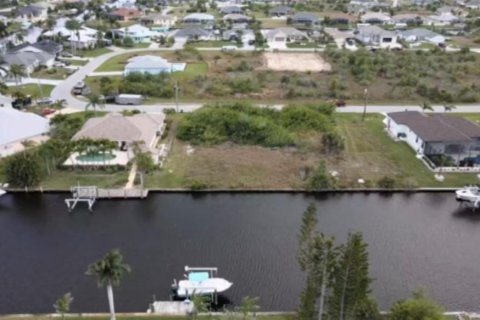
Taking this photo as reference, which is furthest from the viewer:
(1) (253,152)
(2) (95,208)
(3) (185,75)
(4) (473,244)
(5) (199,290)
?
(3) (185,75)

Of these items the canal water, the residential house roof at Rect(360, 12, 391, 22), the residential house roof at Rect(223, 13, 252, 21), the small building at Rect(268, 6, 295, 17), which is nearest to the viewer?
the canal water

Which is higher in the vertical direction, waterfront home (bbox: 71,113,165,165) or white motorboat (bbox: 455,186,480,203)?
waterfront home (bbox: 71,113,165,165)

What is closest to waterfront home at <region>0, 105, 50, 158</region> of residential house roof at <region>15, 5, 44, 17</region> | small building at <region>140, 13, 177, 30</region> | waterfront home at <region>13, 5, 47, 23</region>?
small building at <region>140, 13, 177, 30</region>

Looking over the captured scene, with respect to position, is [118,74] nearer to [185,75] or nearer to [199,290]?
[185,75]

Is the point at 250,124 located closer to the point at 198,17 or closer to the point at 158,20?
the point at 158,20

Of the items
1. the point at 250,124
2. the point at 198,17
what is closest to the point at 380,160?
the point at 250,124

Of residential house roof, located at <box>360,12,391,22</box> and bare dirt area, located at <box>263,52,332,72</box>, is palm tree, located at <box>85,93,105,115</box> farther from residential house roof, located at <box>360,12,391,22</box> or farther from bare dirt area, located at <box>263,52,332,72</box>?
residential house roof, located at <box>360,12,391,22</box>

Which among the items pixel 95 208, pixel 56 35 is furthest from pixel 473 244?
pixel 56 35
